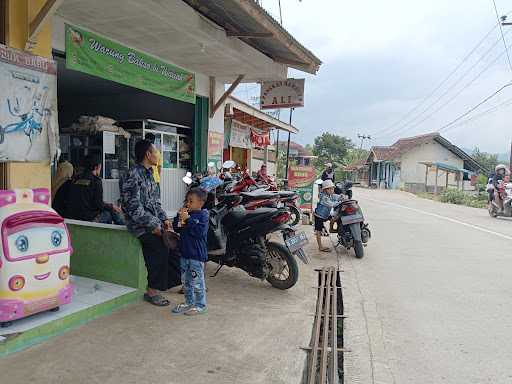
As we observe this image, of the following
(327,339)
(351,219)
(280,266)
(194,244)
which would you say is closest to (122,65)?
(194,244)

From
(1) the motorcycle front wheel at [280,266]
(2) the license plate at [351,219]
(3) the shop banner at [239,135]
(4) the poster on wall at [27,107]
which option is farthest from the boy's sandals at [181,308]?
(3) the shop banner at [239,135]

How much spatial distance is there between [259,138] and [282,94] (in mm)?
7185

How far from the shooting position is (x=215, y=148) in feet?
29.6

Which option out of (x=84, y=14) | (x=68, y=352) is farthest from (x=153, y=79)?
(x=68, y=352)

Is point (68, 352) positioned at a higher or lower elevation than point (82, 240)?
lower

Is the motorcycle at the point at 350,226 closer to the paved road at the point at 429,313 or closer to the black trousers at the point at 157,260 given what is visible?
the paved road at the point at 429,313

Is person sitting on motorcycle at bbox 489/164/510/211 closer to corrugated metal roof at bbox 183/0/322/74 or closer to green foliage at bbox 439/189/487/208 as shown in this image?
green foliage at bbox 439/189/487/208

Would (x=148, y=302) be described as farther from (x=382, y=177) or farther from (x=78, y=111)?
(x=382, y=177)

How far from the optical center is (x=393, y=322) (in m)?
3.99

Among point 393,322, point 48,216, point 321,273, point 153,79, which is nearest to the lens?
point 48,216

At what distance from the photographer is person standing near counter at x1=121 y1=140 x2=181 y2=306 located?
3.81 meters

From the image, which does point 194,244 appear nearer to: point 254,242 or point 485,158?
point 254,242

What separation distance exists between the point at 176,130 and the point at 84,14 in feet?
14.3

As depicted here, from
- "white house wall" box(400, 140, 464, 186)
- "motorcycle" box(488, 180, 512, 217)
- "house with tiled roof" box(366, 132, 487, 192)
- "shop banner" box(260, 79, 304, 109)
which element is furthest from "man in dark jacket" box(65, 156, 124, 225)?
"white house wall" box(400, 140, 464, 186)
